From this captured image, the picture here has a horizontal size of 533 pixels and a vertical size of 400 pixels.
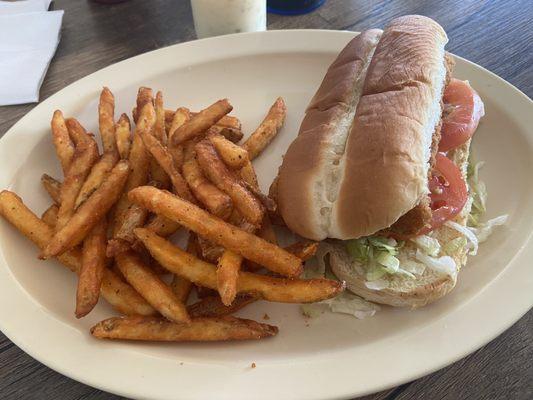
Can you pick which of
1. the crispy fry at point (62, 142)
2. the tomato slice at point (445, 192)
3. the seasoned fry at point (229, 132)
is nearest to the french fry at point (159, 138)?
the seasoned fry at point (229, 132)

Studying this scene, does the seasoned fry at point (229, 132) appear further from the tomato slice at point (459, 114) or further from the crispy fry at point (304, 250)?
the tomato slice at point (459, 114)

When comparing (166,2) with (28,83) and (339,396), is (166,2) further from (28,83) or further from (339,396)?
(339,396)

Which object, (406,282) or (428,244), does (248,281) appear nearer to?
(406,282)

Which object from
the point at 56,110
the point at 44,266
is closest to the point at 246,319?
the point at 44,266

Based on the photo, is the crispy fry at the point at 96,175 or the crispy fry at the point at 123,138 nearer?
the crispy fry at the point at 96,175

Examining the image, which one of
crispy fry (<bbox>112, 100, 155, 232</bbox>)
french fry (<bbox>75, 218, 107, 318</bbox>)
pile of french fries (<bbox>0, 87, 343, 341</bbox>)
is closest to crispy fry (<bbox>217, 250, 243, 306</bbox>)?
pile of french fries (<bbox>0, 87, 343, 341</bbox>)

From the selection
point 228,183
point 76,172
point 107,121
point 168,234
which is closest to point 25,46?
point 107,121
